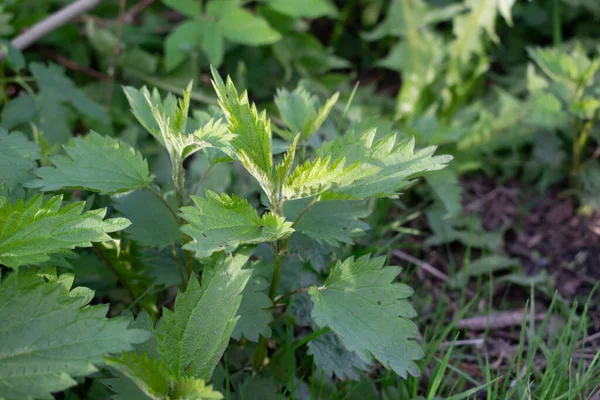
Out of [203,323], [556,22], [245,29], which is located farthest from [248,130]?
[556,22]

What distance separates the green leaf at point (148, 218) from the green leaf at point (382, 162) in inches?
18.0

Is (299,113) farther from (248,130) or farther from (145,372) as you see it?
(145,372)

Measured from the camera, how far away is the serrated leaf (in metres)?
1.36

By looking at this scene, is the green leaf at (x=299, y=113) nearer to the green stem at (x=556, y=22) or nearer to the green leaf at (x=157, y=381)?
the green leaf at (x=157, y=381)

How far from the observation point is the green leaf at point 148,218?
1.47 metres

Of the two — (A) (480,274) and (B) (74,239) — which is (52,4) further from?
(A) (480,274)

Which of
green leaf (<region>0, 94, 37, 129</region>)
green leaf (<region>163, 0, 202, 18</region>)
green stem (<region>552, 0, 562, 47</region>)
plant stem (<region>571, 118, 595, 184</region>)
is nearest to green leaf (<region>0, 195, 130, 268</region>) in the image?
green leaf (<region>0, 94, 37, 129</region>)

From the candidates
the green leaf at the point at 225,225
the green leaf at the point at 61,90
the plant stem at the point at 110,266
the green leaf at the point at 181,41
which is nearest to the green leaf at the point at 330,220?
the green leaf at the point at 225,225

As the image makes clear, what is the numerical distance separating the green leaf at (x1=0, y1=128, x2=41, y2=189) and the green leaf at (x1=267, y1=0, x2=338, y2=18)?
1.39m

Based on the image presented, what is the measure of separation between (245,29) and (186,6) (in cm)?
27

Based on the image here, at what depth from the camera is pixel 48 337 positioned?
1098 millimetres

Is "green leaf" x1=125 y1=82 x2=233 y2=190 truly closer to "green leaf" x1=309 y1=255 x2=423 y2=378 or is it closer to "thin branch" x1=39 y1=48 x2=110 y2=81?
"green leaf" x1=309 y1=255 x2=423 y2=378

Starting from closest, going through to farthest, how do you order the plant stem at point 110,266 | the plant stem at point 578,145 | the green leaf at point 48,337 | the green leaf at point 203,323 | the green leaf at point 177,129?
1. the green leaf at point 48,337
2. the green leaf at point 203,323
3. the green leaf at point 177,129
4. the plant stem at point 110,266
5. the plant stem at point 578,145

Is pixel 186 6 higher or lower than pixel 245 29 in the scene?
higher
